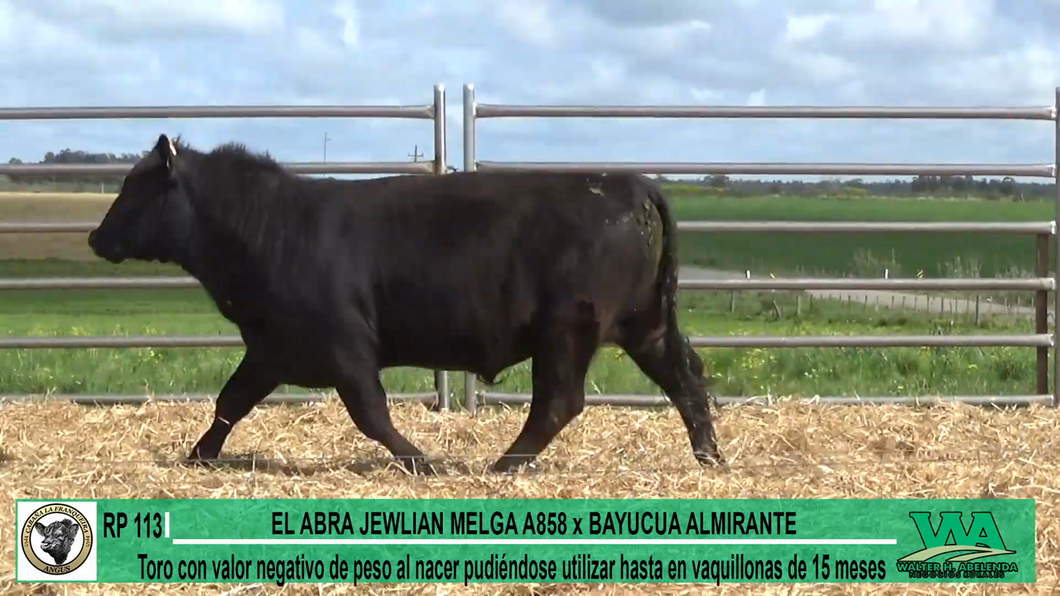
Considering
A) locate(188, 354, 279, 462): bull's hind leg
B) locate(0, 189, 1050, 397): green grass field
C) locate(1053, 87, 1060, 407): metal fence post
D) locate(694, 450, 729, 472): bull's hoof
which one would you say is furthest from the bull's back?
locate(1053, 87, 1060, 407): metal fence post

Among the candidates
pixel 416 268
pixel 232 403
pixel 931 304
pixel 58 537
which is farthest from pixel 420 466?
pixel 931 304

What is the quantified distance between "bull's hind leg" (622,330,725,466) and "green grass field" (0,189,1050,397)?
1.79m

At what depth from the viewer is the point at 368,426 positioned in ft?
14.4

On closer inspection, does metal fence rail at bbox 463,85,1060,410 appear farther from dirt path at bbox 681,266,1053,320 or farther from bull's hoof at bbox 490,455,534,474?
dirt path at bbox 681,266,1053,320

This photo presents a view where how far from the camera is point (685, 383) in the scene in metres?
4.70

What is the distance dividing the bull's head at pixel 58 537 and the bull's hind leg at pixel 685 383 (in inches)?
81.8

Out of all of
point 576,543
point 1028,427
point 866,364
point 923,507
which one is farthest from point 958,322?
point 576,543

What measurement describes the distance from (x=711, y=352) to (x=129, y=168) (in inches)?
180

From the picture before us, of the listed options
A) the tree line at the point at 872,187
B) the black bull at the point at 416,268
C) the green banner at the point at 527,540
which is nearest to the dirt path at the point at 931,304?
the tree line at the point at 872,187

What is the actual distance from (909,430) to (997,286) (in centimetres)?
117

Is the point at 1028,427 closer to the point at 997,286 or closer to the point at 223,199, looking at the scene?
the point at 997,286

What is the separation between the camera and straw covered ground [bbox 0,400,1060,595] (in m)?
3.67

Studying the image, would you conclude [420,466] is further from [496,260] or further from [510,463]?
[496,260]

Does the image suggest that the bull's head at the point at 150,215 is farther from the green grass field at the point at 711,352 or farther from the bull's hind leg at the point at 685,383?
the green grass field at the point at 711,352
